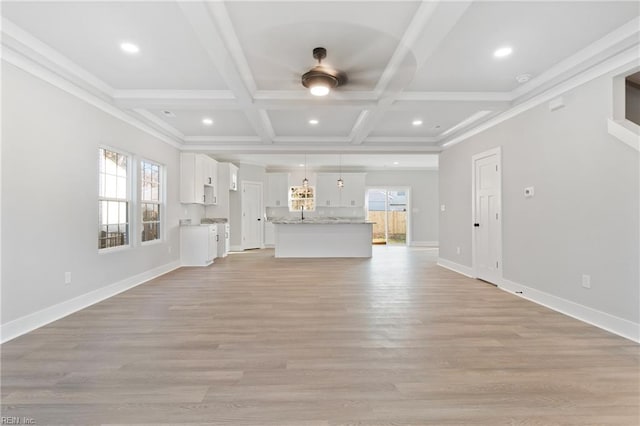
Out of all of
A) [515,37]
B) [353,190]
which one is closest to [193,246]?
[353,190]

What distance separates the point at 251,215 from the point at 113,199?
5.33m

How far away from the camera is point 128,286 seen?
432 cm

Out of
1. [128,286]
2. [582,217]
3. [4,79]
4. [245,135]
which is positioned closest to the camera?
[4,79]

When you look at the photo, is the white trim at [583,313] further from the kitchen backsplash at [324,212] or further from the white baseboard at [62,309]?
the kitchen backsplash at [324,212]

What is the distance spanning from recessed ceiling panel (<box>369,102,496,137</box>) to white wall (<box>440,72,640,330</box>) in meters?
0.65

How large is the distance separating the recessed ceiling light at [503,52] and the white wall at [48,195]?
448cm

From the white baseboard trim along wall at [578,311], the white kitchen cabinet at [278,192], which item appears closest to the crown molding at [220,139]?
the white kitchen cabinet at [278,192]

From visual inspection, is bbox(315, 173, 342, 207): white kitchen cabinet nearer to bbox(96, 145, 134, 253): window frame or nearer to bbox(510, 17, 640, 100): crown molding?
bbox(96, 145, 134, 253): window frame

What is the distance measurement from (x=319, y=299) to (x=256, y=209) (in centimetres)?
630

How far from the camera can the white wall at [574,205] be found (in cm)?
268

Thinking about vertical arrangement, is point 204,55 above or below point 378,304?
above

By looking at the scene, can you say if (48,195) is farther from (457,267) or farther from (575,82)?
(457,267)

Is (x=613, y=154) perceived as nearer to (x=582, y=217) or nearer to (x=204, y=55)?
(x=582, y=217)

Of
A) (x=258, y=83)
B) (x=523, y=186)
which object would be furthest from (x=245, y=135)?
(x=523, y=186)
